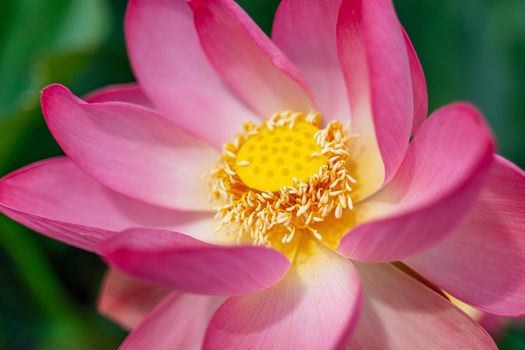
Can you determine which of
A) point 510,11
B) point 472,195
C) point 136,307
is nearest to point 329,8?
point 472,195

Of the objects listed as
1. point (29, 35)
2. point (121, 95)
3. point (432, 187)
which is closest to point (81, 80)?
point (29, 35)

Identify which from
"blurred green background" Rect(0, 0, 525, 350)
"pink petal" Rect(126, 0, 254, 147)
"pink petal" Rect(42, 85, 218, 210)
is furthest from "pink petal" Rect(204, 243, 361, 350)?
"blurred green background" Rect(0, 0, 525, 350)

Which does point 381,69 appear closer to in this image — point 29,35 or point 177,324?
point 177,324

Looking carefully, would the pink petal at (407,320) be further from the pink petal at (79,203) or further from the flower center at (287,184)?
the pink petal at (79,203)

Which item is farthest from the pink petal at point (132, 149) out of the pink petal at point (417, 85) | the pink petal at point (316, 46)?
the pink petal at point (417, 85)

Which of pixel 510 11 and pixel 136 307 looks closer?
pixel 136 307

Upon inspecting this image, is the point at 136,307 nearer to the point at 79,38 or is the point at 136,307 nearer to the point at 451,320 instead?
the point at 451,320
